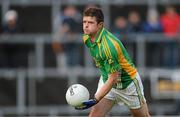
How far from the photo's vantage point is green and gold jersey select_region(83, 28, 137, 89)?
10.0 meters

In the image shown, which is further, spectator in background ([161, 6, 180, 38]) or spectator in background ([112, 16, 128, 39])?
spectator in background ([161, 6, 180, 38])

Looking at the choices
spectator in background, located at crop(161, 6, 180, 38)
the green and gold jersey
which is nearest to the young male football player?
the green and gold jersey

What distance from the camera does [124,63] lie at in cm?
1034

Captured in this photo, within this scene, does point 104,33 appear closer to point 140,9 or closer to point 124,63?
point 124,63

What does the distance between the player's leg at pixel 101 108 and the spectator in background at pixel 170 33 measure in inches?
328

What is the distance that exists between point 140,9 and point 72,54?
291 cm

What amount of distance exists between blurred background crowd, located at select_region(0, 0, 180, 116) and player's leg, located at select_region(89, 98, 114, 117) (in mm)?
7329

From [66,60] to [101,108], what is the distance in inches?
319

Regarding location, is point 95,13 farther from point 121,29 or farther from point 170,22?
point 170,22

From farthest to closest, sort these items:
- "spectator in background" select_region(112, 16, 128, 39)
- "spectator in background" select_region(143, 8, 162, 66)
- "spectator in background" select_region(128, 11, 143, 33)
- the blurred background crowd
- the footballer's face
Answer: "spectator in background" select_region(143, 8, 162, 66) → "spectator in background" select_region(128, 11, 143, 33) → "spectator in background" select_region(112, 16, 128, 39) → the blurred background crowd → the footballer's face

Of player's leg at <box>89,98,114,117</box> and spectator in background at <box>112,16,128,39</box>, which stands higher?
spectator in background at <box>112,16,128,39</box>

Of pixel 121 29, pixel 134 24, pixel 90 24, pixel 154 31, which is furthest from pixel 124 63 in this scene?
pixel 154 31

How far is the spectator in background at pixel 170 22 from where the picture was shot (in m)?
19.2

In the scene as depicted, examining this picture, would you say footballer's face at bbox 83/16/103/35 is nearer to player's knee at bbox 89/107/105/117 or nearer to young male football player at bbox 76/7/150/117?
young male football player at bbox 76/7/150/117
